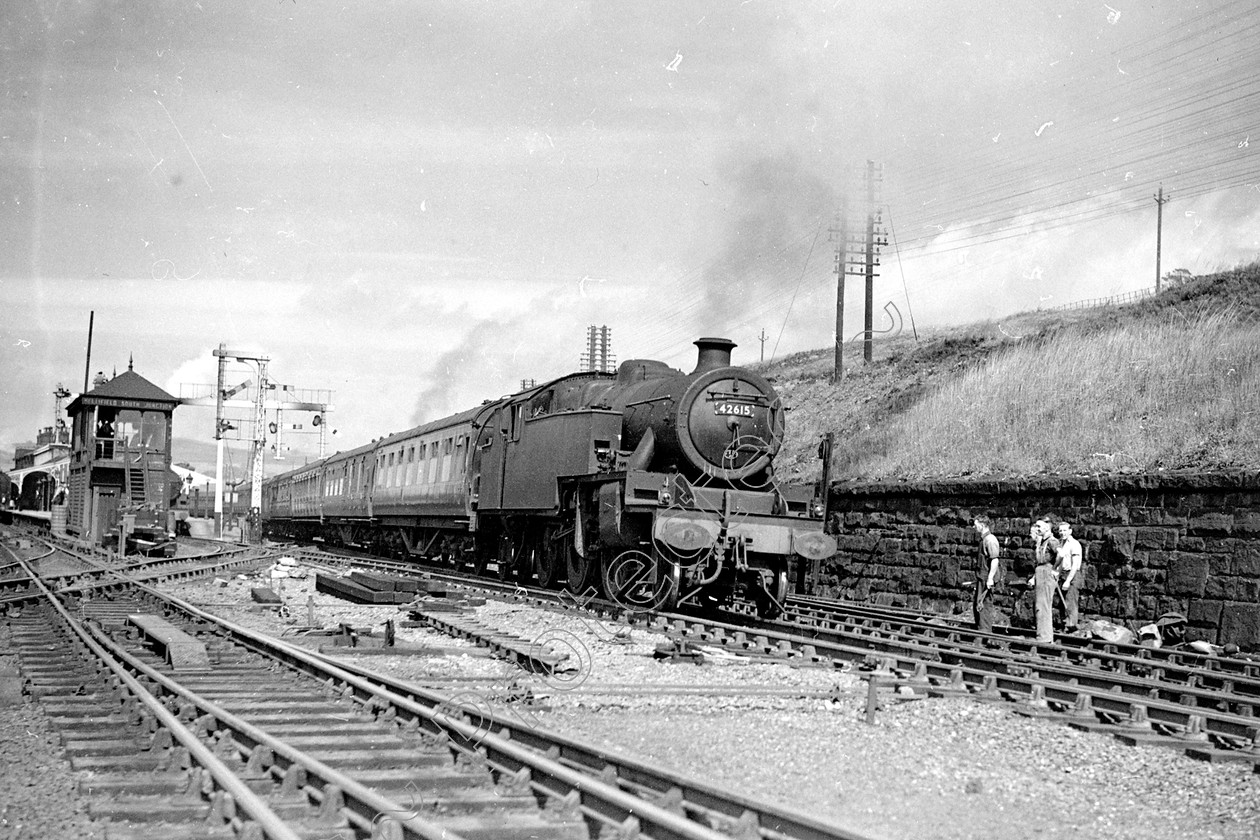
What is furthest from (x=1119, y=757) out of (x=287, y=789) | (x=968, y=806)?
(x=287, y=789)

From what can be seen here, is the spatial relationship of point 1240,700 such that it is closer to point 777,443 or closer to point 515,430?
point 777,443

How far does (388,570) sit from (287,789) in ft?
55.4

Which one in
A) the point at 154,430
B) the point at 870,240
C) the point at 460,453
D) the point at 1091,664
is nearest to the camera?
the point at 1091,664

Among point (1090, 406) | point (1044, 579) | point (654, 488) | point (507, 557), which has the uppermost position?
point (1090, 406)

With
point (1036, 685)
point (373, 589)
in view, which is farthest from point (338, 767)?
point (373, 589)

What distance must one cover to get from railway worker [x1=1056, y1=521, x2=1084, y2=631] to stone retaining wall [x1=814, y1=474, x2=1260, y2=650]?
77 centimetres

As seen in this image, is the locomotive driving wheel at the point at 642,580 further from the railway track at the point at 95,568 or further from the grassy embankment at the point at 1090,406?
the railway track at the point at 95,568

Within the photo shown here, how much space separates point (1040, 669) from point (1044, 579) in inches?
137

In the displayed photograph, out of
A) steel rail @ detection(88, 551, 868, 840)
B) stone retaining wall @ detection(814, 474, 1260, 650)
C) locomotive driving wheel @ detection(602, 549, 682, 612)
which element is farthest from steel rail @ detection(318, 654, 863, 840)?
stone retaining wall @ detection(814, 474, 1260, 650)

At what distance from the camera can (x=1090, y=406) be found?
17812mm

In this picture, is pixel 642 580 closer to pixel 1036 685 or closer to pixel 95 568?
pixel 1036 685

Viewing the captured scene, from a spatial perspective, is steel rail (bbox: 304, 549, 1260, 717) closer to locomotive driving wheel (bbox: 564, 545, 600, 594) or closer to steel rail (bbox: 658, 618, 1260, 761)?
steel rail (bbox: 658, 618, 1260, 761)

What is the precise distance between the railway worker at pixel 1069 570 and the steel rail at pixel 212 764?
30.8 ft

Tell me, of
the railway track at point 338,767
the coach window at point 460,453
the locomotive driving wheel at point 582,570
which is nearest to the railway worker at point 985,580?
the locomotive driving wheel at point 582,570
